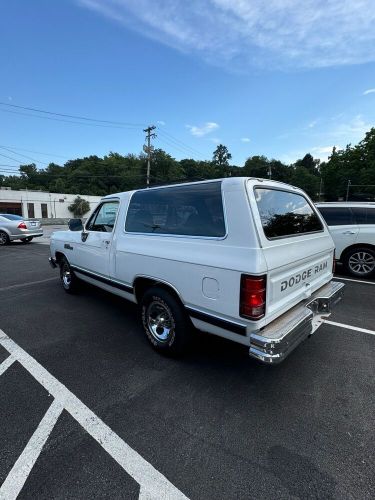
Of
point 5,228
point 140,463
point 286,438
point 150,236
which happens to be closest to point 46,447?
point 140,463

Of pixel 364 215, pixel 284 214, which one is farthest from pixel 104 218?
pixel 364 215

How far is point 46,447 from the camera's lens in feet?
6.52

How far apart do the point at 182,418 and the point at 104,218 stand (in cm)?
295

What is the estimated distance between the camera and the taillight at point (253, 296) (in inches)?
84.0

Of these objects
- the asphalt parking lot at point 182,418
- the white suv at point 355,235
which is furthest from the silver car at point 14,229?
the white suv at point 355,235

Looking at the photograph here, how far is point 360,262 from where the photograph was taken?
21.8 ft

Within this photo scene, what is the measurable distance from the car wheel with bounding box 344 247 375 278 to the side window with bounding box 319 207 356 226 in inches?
28.7

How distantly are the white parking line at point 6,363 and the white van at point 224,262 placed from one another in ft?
4.64

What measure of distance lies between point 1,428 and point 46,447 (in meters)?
0.48

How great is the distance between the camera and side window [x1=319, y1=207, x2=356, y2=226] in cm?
685

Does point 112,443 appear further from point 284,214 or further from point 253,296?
point 284,214

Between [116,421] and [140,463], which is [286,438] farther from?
[116,421]

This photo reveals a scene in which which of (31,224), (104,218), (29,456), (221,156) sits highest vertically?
(221,156)

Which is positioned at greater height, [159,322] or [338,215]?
[338,215]
